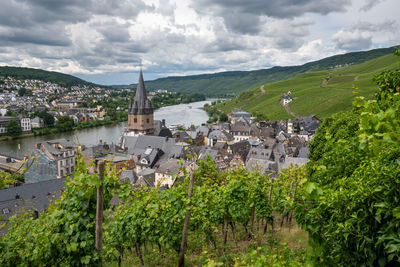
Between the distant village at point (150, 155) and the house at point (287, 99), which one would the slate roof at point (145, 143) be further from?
the house at point (287, 99)

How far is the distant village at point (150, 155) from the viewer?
1903cm

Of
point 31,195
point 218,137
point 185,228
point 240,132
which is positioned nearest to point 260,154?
point 218,137

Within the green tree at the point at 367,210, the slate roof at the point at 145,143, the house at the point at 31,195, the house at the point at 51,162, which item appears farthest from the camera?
the slate roof at the point at 145,143

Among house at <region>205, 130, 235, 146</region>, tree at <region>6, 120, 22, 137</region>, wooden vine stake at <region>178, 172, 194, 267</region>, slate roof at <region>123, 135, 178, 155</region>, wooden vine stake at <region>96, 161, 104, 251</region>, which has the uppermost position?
wooden vine stake at <region>96, 161, 104, 251</region>

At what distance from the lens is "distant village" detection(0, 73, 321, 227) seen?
19031mm

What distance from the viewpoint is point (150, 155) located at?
123 ft

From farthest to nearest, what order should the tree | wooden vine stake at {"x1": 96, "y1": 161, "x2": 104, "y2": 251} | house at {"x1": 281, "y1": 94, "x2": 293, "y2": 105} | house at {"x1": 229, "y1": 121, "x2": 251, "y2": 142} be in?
house at {"x1": 281, "y1": 94, "x2": 293, "y2": 105} → the tree → house at {"x1": 229, "y1": 121, "x2": 251, "y2": 142} → wooden vine stake at {"x1": 96, "y1": 161, "x2": 104, "y2": 251}

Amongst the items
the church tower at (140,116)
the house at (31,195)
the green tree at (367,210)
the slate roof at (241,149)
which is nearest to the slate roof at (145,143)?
the church tower at (140,116)

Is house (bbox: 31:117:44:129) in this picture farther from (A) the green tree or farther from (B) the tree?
(A) the green tree

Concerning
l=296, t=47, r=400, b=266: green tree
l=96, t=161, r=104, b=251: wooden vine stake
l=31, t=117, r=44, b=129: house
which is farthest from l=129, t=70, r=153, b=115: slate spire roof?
l=296, t=47, r=400, b=266: green tree

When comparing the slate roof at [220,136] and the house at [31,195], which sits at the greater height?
the house at [31,195]

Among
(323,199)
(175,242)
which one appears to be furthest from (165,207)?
(323,199)

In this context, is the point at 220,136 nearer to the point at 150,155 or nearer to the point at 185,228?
the point at 150,155

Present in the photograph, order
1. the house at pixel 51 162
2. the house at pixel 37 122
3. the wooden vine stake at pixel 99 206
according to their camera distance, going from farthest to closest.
Result: the house at pixel 37 122, the house at pixel 51 162, the wooden vine stake at pixel 99 206
